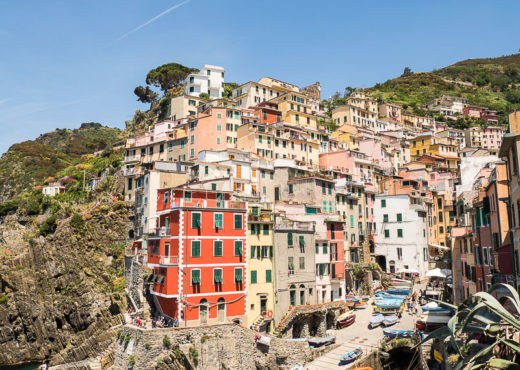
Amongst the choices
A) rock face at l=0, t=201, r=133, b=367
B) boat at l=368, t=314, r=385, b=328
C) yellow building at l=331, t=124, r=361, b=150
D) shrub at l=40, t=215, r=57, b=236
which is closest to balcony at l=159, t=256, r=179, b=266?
rock face at l=0, t=201, r=133, b=367

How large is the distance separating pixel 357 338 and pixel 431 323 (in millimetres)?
7149

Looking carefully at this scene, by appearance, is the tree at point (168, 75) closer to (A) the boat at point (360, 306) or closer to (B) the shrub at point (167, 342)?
(A) the boat at point (360, 306)

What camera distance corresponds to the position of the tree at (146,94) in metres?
113

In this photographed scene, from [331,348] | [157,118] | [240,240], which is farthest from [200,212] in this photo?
[157,118]

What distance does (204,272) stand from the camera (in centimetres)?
4050

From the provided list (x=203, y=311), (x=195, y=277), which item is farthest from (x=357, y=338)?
(x=195, y=277)

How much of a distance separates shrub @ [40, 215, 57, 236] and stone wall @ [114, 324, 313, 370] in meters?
34.5

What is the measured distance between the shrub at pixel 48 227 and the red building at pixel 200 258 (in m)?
33.0

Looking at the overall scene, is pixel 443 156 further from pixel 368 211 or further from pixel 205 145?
pixel 205 145

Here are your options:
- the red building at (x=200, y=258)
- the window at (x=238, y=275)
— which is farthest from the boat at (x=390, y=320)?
the window at (x=238, y=275)

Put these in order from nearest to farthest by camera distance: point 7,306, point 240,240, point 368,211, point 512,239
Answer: point 512,239, point 240,240, point 7,306, point 368,211

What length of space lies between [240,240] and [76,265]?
31.1m

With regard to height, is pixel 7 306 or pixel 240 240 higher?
pixel 240 240

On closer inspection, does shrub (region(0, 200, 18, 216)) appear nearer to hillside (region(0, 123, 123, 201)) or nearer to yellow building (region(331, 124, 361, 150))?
hillside (region(0, 123, 123, 201))
